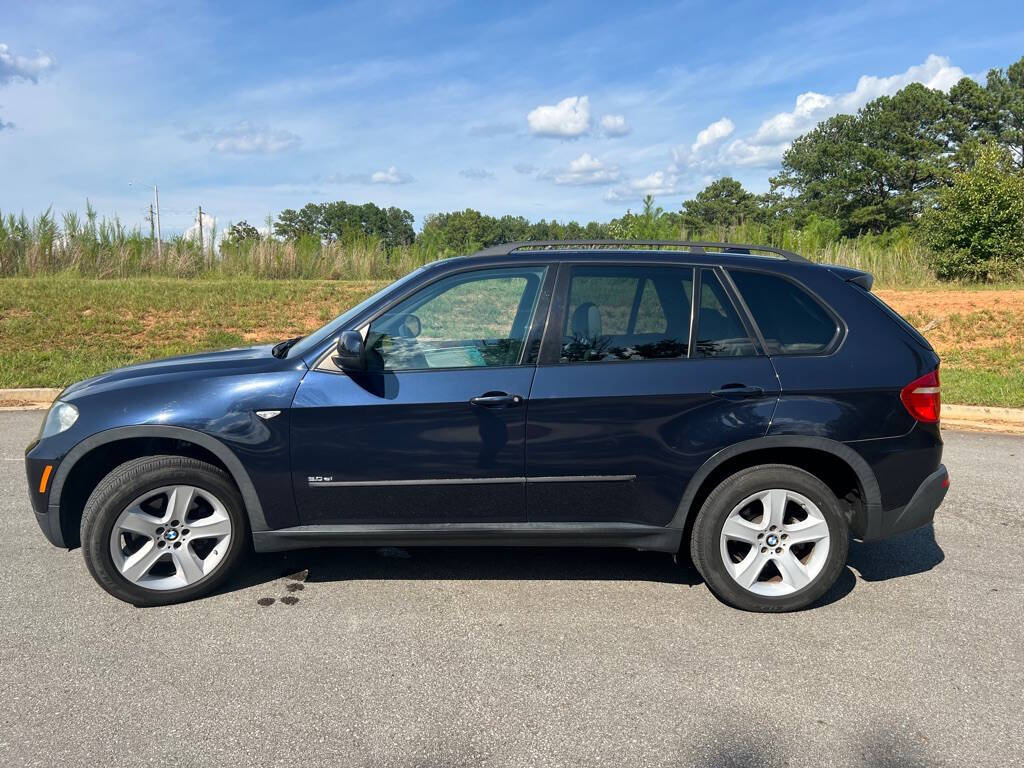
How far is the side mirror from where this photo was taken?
3.54 m

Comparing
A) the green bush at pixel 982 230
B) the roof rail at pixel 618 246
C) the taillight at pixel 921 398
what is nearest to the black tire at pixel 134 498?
the roof rail at pixel 618 246

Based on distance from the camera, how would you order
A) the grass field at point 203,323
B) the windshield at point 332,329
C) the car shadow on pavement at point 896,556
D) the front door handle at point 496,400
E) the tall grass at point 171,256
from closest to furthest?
1. the front door handle at point 496,400
2. the windshield at point 332,329
3. the car shadow on pavement at point 896,556
4. the grass field at point 203,323
5. the tall grass at point 171,256

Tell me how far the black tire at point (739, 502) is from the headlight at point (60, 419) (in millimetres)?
3102

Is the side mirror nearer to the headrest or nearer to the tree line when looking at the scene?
the headrest

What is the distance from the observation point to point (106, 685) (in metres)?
3.06

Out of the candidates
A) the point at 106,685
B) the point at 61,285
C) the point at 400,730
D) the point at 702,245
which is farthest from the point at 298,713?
the point at 61,285

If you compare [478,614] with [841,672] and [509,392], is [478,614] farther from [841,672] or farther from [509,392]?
[841,672]

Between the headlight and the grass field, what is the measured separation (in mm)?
6793

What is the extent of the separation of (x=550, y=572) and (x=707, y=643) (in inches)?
41.3

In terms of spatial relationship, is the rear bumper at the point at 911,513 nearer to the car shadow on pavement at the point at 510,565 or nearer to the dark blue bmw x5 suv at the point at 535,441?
the dark blue bmw x5 suv at the point at 535,441

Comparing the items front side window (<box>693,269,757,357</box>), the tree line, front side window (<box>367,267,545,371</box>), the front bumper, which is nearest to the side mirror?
front side window (<box>367,267,545,371</box>)

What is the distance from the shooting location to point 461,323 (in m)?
3.85

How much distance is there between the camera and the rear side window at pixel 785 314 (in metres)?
3.84

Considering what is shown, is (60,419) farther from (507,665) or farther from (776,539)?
(776,539)
